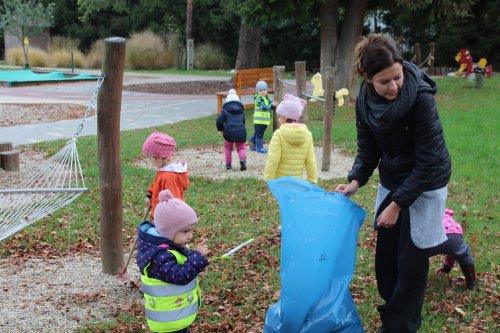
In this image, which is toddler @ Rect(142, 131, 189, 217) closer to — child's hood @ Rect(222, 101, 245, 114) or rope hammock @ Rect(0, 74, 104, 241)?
rope hammock @ Rect(0, 74, 104, 241)

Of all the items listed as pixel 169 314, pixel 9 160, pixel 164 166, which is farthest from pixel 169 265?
pixel 9 160

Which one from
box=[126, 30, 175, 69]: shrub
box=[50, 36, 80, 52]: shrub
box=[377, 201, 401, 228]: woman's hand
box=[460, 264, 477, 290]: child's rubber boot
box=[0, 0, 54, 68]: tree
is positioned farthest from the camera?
box=[50, 36, 80, 52]: shrub

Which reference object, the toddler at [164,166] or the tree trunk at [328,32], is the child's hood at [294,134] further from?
the tree trunk at [328,32]

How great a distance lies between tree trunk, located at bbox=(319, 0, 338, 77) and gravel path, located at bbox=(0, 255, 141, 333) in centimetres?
1208

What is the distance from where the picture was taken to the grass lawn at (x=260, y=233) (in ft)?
13.7

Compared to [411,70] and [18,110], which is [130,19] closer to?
[18,110]

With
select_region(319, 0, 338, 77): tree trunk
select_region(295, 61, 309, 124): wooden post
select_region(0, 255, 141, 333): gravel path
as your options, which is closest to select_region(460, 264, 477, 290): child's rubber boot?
select_region(0, 255, 141, 333): gravel path

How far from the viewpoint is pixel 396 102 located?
3.07m

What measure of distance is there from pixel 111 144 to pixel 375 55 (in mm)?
2295

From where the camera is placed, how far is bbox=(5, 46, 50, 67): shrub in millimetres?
34500

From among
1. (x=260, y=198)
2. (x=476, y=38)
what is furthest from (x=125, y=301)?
(x=476, y=38)

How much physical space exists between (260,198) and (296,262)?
4039mm

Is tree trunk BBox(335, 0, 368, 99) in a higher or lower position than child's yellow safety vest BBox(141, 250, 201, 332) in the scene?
higher

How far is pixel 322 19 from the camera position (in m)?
16.7
